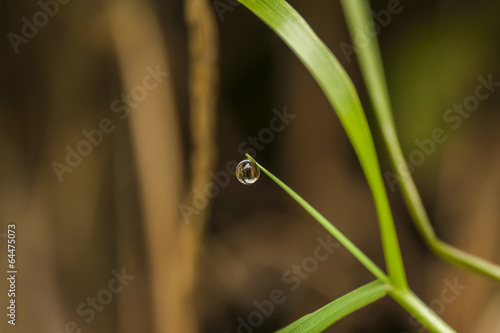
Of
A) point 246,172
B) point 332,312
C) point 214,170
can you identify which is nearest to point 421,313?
point 332,312

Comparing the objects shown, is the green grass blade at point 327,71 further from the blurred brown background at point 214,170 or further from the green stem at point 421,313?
the blurred brown background at point 214,170

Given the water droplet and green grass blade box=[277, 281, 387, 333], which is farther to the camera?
the water droplet

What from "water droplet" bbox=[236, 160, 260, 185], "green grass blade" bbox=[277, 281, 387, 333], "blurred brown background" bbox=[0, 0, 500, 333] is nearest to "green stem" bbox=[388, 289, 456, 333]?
"green grass blade" bbox=[277, 281, 387, 333]

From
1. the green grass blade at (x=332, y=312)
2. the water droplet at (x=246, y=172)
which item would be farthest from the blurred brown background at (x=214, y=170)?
the green grass blade at (x=332, y=312)

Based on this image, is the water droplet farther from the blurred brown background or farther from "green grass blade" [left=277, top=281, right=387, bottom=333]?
the blurred brown background

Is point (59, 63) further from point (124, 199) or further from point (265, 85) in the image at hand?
point (265, 85)

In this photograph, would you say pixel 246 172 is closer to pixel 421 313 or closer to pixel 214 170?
pixel 421 313
